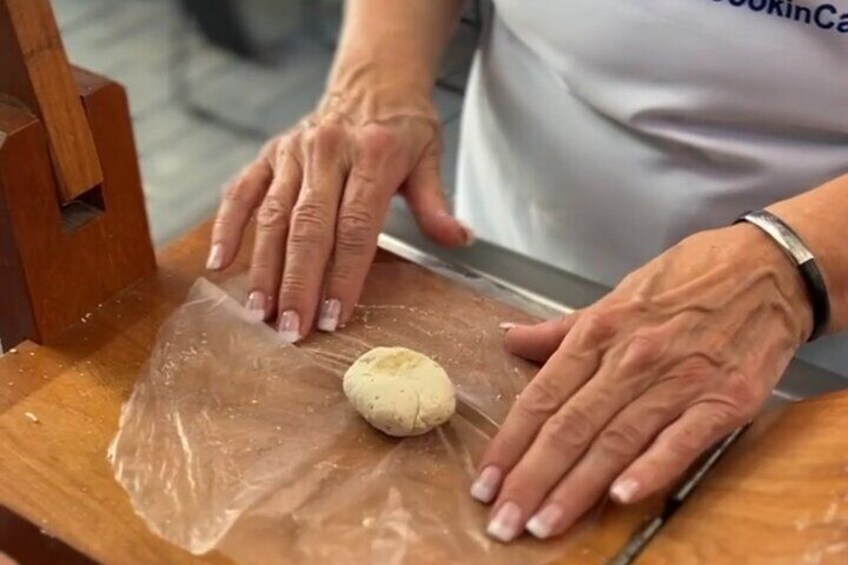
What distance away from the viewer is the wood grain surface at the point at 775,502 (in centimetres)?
62

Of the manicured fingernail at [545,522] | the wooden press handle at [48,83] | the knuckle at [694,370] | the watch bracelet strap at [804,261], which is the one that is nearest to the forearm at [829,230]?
the watch bracelet strap at [804,261]

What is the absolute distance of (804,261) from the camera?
0.74m

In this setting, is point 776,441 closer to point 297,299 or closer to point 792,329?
point 792,329

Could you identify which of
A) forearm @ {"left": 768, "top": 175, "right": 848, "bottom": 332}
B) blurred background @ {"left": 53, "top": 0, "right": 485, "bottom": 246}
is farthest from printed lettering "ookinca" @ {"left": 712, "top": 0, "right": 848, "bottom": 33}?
blurred background @ {"left": 53, "top": 0, "right": 485, "bottom": 246}

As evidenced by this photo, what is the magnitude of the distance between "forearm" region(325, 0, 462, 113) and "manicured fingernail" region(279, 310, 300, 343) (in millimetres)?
223

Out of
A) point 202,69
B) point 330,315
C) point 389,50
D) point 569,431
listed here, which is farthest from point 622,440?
point 202,69

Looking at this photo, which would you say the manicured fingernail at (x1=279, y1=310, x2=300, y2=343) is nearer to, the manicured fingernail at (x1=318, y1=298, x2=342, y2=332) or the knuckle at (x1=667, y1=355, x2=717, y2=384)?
the manicured fingernail at (x1=318, y1=298, x2=342, y2=332)

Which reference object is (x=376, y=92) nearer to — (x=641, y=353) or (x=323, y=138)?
(x=323, y=138)

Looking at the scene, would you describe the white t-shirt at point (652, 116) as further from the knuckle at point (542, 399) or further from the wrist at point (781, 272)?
the knuckle at point (542, 399)

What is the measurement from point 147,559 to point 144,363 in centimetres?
18

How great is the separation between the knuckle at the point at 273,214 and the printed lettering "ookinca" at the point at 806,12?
1.20ft

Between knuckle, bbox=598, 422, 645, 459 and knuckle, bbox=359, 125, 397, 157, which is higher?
knuckle, bbox=359, 125, 397, 157

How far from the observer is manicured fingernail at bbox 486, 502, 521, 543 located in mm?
651

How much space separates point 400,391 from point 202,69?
207 cm
